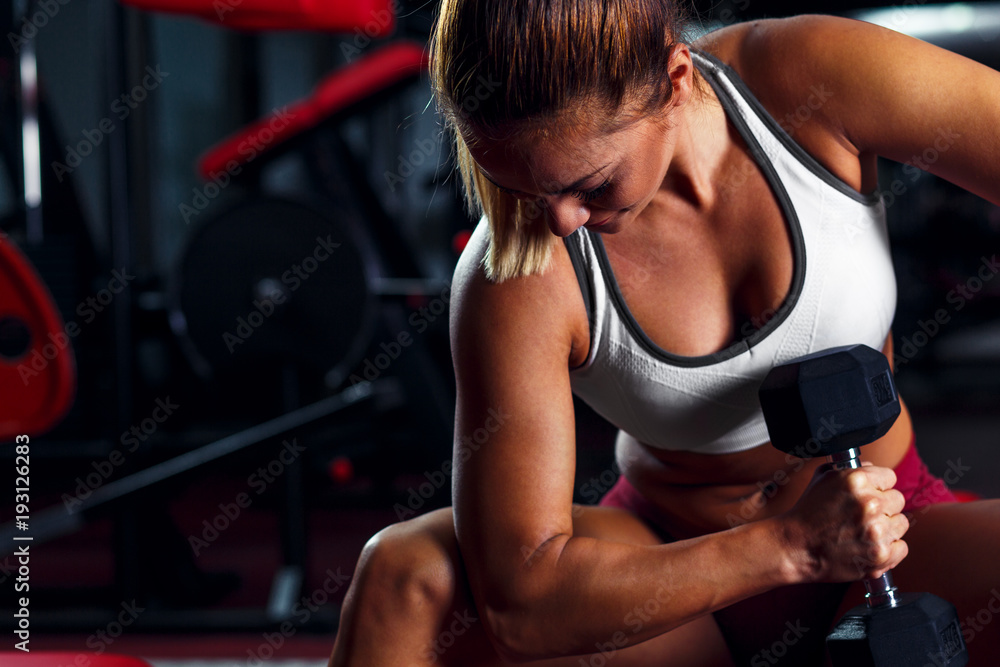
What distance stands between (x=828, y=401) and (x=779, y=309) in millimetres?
177

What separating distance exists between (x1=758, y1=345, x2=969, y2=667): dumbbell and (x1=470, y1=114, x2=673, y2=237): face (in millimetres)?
216

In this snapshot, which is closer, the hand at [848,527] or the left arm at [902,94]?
the hand at [848,527]

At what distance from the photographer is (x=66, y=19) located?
4449mm

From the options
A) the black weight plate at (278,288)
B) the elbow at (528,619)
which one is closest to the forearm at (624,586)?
the elbow at (528,619)

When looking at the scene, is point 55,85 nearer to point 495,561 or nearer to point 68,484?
point 68,484

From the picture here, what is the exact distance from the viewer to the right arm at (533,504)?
0.87 metres

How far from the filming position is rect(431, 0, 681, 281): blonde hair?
750 mm

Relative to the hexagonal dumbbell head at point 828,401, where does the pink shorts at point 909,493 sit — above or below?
below

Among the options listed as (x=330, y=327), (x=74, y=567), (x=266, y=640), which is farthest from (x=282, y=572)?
(x=74, y=567)

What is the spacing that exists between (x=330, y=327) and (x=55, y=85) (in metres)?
3.09

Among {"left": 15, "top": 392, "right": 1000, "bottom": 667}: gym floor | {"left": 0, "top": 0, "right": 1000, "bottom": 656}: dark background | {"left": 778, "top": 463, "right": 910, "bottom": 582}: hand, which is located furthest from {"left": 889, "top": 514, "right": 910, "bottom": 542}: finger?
{"left": 15, "top": 392, "right": 1000, "bottom": 667}: gym floor

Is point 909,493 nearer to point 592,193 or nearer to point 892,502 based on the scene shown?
point 892,502

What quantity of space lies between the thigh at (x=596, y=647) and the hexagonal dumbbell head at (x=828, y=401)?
304mm

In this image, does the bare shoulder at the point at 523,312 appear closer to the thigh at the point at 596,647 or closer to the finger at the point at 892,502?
the thigh at the point at 596,647
